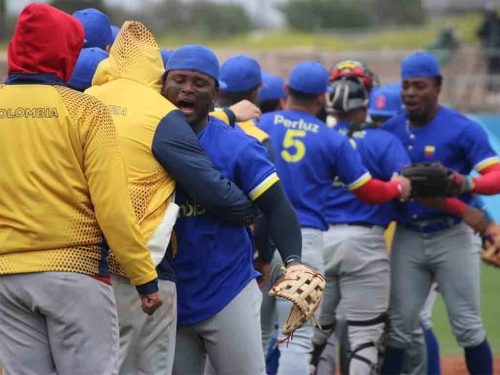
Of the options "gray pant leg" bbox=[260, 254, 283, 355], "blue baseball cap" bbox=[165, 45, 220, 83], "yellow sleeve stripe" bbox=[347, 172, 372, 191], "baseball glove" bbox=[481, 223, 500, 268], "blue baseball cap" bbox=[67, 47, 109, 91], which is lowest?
"gray pant leg" bbox=[260, 254, 283, 355]

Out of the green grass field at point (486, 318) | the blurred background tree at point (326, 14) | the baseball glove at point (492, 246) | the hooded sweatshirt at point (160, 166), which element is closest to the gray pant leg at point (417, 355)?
the baseball glove at point (492, 246)

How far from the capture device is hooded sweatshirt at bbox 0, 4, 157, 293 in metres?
4.61

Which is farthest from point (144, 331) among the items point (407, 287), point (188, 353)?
point (407, 287)

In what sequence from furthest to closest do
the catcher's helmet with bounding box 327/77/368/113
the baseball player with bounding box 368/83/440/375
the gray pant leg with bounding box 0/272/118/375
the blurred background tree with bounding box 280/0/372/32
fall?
the blurred background tree with bounding box 280/0/372/32 < the baseball player with bounding box 368/83/440/375 < the catcher's helmet with bounding box 327/77/368/113 < the gray pant leg with bounding box 0/272/118/375

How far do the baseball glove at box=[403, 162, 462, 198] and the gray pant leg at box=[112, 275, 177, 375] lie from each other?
2.68 meters

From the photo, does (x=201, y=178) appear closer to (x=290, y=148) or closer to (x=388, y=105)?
(x=290, y=148)

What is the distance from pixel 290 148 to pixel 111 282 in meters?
2.59

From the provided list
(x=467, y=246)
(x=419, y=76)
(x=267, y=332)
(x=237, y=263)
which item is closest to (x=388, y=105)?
(x=419, y=76)

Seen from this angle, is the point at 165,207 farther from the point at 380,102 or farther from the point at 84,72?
the point at 380,102

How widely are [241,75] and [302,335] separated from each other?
168cm

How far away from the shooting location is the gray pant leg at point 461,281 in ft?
25.2

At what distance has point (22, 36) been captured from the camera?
473 centimetres

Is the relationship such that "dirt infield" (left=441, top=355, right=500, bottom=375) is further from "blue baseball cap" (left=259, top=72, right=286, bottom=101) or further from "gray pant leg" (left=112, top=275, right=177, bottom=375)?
"gray pant leg" (left=112, top=275, right=177, bottom=375)

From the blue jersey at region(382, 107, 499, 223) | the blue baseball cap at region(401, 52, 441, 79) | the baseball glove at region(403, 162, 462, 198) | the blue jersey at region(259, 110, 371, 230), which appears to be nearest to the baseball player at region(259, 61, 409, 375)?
the blue jersey at region(259, 110, 371, 230)
